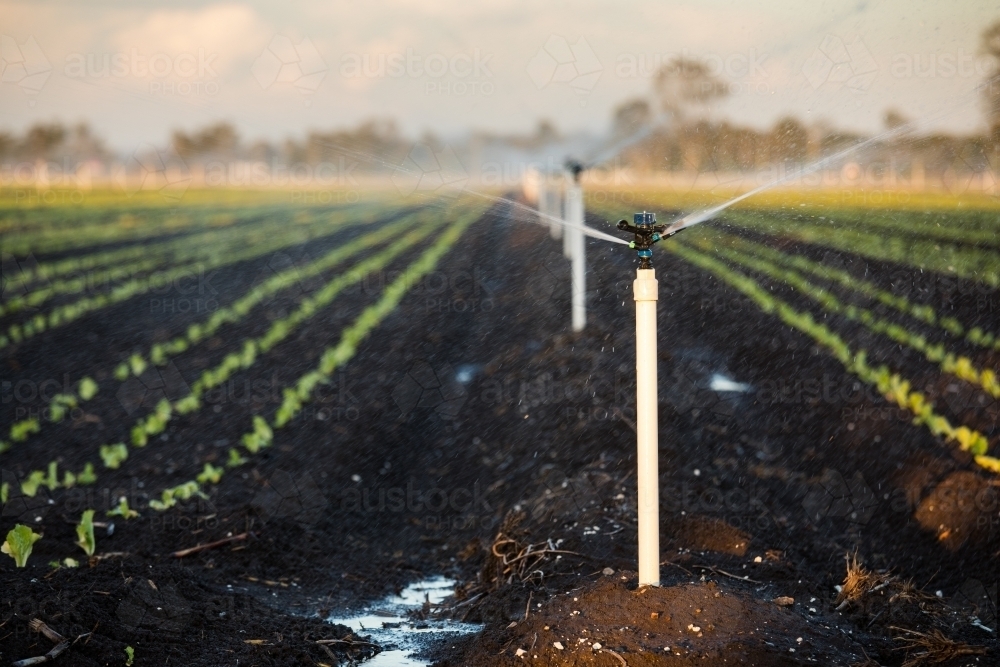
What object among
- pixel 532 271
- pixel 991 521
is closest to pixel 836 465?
pixel 991 521

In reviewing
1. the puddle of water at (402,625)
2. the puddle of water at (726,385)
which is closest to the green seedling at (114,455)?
the puddle of water at (402,625)

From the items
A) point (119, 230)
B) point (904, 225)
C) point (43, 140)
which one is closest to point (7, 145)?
point (43, 140)

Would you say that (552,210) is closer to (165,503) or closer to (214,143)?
(165,503)

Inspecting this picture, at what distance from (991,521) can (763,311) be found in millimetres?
6383

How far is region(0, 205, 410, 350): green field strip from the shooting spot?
39.9ft

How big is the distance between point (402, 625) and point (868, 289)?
1046 cm

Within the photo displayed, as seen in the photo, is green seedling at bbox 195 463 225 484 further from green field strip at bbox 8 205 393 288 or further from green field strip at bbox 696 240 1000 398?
green field strip at bbox 8 205 393 288

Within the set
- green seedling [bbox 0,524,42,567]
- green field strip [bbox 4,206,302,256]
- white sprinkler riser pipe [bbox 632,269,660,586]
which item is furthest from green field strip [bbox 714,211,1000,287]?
green field strip [bbox 4,206,302,256]

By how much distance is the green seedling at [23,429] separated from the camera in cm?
775

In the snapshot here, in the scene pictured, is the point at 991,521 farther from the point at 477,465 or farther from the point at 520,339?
the point at 520,339

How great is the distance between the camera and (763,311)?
11258 mm

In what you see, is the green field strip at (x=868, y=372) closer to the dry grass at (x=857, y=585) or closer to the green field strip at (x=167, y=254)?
the dry grass at (x=857, y=585)

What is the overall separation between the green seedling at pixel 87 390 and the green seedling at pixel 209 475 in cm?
281

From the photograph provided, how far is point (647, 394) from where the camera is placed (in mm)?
3408
